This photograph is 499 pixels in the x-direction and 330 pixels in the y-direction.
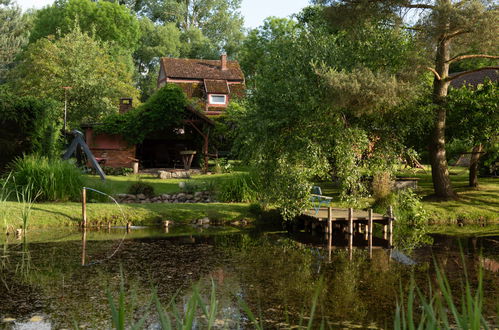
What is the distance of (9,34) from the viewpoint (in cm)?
5178

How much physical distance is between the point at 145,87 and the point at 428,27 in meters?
48.2

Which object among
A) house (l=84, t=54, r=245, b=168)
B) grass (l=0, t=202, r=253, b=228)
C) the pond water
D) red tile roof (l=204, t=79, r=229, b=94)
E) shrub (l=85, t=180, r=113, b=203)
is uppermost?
red tile roof (l=204, t=79, r=229, b=94)

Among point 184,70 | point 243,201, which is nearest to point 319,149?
point 243,201

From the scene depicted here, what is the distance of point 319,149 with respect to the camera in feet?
61.4

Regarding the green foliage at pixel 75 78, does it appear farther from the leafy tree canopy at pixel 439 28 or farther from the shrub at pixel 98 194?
the leafy tree canopy at pixel 439 28

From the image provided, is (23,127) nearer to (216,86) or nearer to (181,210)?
(181,210)

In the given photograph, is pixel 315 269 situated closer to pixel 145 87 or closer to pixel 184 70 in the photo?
pixel 184 70

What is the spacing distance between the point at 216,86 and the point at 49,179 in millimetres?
30818

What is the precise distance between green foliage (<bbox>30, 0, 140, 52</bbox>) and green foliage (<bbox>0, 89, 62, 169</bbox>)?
32.2 metres

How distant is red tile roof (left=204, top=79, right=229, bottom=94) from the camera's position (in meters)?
49.6

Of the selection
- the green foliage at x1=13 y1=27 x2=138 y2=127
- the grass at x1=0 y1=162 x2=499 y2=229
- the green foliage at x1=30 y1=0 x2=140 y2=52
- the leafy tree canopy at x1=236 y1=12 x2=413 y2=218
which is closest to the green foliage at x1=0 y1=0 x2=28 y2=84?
the green foliage at x1=30 y1=0 x2=140 y2=52

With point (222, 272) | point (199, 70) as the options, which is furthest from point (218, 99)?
point (222, 272)

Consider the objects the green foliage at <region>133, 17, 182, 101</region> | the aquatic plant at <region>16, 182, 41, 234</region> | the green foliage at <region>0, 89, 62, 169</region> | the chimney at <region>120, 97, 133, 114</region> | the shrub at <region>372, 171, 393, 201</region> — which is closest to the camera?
the aquatic plant at <region>16, 182, 41, 234</region>

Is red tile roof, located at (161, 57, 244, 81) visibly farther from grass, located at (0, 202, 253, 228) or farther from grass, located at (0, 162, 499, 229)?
grass, located at (0, 202, 253, 228)
